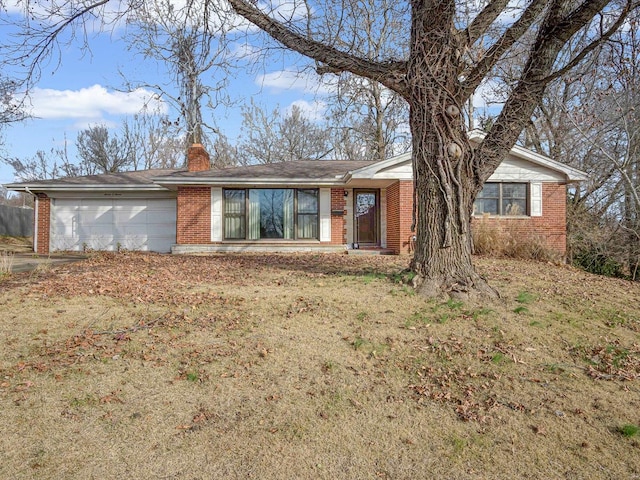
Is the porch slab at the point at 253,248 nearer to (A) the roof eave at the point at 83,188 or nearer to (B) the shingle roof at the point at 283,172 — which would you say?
(B) the shingle roof at the point at 283,172

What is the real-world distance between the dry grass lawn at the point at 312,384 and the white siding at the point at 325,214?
25.2 ft

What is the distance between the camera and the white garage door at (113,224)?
15719mm

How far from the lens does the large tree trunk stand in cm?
641

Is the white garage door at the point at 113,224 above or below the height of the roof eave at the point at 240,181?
below

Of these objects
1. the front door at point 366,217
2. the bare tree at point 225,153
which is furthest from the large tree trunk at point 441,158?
the bare tree at point 225,153

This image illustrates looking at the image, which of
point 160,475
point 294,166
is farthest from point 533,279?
point 294,166

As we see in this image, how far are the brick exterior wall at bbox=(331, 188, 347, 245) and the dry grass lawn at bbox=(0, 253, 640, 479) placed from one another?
770cm

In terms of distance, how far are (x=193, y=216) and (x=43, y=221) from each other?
233 inches

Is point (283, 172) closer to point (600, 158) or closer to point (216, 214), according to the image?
point (216, 214)

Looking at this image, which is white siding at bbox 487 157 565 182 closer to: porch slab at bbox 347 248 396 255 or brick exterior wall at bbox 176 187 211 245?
porch slab at bbox 347 248 396 255

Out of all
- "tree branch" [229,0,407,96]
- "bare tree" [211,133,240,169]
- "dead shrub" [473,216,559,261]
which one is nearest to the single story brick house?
"dead shrub" [473,216,559,261]

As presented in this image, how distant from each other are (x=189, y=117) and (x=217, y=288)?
20661mm

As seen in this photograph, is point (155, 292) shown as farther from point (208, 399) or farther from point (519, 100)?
point (519, 100)

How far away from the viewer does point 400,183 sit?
45.6ft
